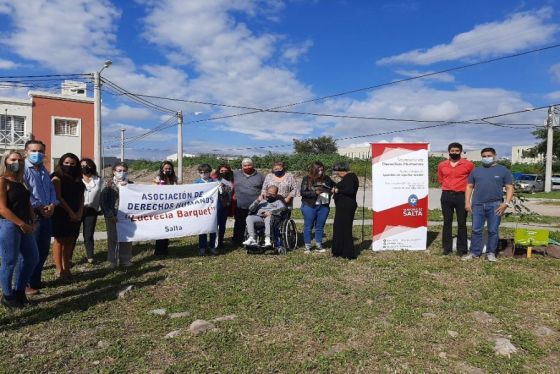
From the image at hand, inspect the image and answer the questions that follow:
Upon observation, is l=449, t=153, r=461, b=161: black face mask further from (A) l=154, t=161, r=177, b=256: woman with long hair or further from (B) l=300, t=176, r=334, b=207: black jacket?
(A) l=154, t=161, r=177, b=256: woman with long hair

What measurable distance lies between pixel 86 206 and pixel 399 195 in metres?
5.56

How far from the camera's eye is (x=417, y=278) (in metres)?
6.18

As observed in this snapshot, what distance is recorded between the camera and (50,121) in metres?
32.9

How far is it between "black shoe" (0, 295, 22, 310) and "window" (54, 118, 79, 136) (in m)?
32.0

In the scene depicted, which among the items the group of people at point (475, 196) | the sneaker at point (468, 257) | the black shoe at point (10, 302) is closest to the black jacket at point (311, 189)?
the group of people at point (475, 196)

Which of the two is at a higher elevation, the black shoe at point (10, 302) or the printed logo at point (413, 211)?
the printed logo at point (413, 211)

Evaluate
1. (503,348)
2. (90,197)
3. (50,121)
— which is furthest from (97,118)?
(50,121)

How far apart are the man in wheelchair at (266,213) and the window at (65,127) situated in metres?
30.1

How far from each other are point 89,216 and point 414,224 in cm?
586

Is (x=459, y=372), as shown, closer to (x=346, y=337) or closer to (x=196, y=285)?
(x=346, y=337)

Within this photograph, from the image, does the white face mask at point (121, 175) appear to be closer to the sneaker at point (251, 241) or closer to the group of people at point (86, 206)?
the group of people at point (86, 206)

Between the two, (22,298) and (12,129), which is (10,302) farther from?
(12,129)

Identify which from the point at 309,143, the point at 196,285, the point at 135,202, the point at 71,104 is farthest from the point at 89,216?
the point at 309,143

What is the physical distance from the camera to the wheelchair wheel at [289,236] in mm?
8078
